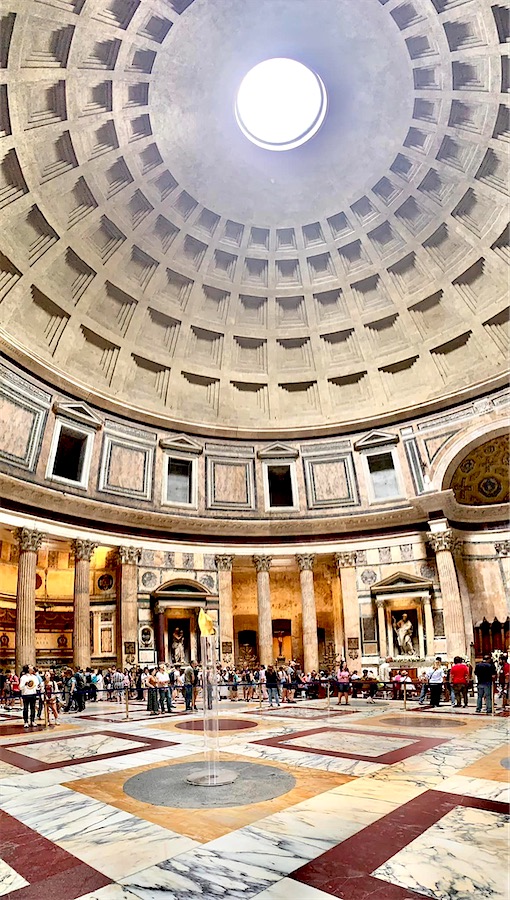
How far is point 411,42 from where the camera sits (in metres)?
22.4

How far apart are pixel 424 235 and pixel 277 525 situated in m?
16.4

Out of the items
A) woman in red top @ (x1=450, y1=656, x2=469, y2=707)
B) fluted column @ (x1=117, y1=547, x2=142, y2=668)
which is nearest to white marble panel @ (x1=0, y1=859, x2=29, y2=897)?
woman in red top @ (x1=450, y1=656, x2=469, y2=707)

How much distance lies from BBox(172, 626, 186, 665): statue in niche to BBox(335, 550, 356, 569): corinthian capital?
28.5 feet

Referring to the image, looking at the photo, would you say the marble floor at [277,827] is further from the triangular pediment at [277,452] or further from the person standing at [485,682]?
the triangular pediment at [277,452]

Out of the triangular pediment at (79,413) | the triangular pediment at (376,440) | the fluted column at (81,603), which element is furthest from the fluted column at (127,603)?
the triangular pediment at (376,440)

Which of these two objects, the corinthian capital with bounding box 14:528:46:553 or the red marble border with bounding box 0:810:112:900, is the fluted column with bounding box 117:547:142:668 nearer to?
the corinthian capital with bounding box 14:528:46:553

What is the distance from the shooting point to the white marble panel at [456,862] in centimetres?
427

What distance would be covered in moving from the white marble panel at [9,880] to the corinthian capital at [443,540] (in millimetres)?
23650

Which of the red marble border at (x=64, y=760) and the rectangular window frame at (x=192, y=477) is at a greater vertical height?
the rectangular window frame at (x=192, y=477)

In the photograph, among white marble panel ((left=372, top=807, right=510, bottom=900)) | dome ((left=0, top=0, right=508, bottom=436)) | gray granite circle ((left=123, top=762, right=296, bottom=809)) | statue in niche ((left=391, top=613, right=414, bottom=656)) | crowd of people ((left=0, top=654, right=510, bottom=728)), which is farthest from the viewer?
statue in niche ((left=391, top=613, right=414, bottom=656))

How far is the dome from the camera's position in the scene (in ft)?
70.4

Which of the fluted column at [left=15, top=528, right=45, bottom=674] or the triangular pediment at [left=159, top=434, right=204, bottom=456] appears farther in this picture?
the triangular pediment at [left=159, top=434, right=204, bottom=456]

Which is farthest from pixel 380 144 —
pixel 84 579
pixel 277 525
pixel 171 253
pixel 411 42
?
pixel 84 579

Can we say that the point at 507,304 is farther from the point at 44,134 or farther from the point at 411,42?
the point at 44,134
